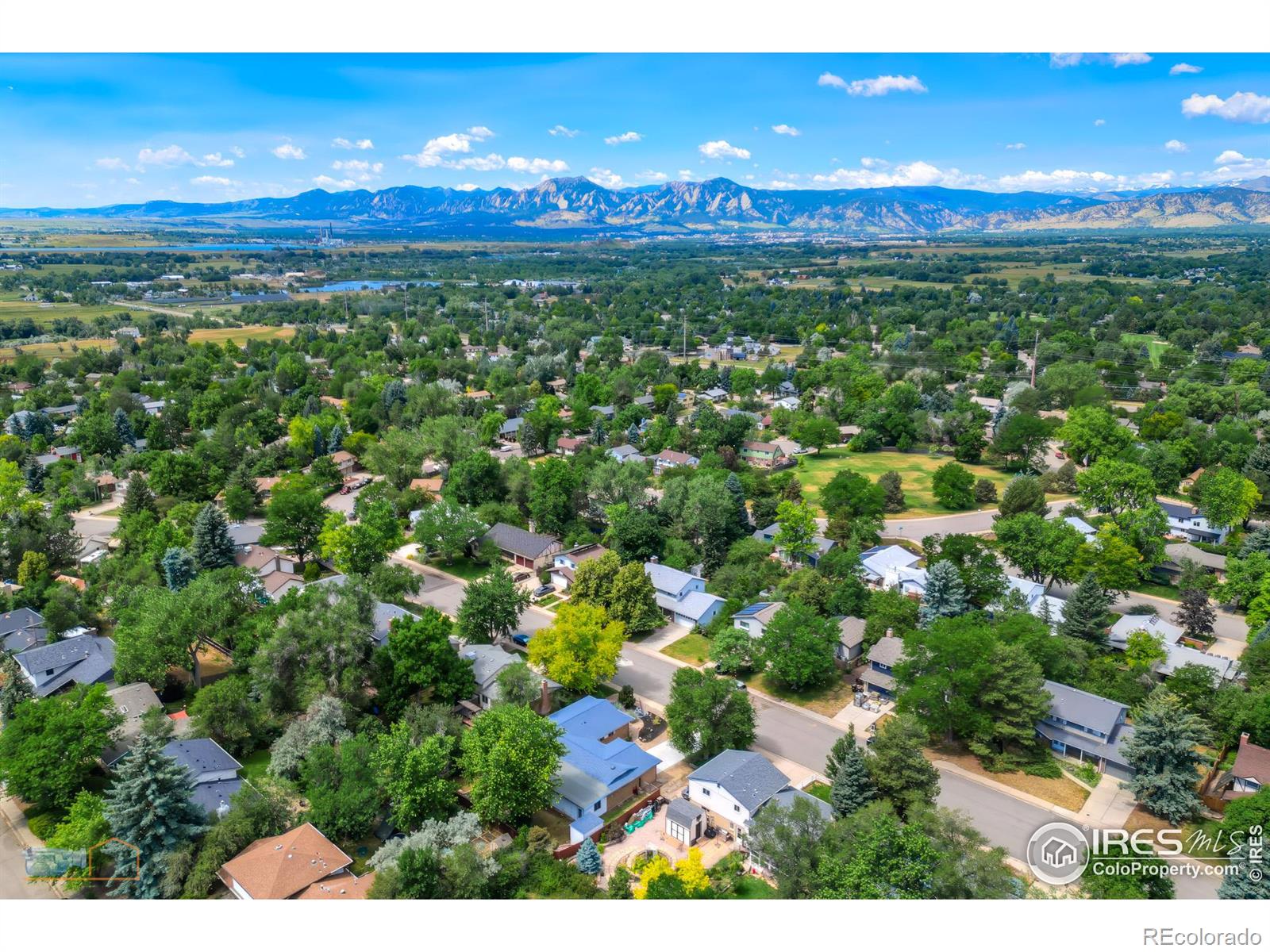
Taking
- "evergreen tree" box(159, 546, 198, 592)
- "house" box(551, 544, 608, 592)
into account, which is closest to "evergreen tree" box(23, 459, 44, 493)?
"evergreen tree" box(159, 546, 198, 592)

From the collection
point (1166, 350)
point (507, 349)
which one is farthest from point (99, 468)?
point (1166, 350)

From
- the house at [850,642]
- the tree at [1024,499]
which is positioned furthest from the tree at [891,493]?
the house at [850,642]

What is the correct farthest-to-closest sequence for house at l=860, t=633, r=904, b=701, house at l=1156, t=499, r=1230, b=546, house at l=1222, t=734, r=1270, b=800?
house at l=1156, t=499, r=1230, b=546, house at l=860, t=633, r=904, b=701, house at l=1222, t=734, r=1270, b=800

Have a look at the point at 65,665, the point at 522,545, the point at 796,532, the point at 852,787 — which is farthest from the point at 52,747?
the point at 796,532

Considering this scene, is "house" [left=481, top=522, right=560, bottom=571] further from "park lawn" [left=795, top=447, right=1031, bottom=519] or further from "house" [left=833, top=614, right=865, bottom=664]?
"park lawn" [left=795, top=447, right=1031, bottom=519]

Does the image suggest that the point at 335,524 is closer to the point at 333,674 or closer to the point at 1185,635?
the point at 333,674

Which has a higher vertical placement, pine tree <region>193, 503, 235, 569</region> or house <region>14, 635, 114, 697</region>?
pine tree <region>193, 503, 235, 569</region>

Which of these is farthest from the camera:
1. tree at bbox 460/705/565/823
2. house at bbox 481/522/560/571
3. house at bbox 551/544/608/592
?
house at bbox 481/522/560/571
